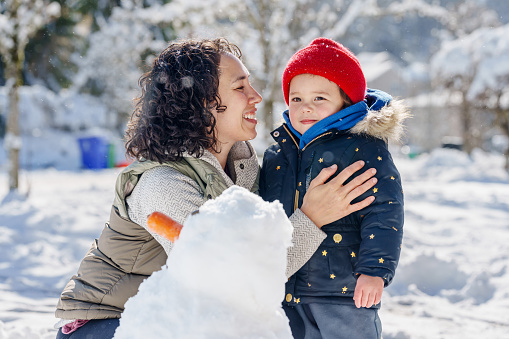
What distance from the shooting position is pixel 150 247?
Answer: 6.71ft

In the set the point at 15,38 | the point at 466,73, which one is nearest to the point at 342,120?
the point at 15,38

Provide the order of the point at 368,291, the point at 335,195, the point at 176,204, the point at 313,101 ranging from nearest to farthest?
the point at 176,204
the point at 368,291
the point at 335,195
the point at 313,101

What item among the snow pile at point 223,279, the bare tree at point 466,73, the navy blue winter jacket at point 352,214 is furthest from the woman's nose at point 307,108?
the bare tree at point 466,73

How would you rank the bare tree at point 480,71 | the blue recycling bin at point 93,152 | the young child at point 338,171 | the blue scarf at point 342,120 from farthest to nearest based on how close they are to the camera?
the blue recycling bin at point 93,152 → the bare tree at point 480,71 → the blue scarf at point 342,120 → the young child at point 338,171

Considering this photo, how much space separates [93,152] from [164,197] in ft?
54.0

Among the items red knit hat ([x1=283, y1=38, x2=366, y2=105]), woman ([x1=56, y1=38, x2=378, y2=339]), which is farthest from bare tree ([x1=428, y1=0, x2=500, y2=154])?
woman ([x1=56, y1=38, x2=378, y2=339])

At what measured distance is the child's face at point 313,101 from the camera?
7.66 ft

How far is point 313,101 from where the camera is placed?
2375 millimetres

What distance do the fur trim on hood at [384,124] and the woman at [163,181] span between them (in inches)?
9.1

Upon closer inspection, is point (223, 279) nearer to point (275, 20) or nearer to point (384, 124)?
point (384, 124)

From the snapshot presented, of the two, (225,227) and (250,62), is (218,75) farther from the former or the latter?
(250,62)

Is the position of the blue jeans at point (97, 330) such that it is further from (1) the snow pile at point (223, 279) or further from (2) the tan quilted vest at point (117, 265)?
(1) the snow pile at point (223, 279)

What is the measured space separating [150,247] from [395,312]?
8.75 feet

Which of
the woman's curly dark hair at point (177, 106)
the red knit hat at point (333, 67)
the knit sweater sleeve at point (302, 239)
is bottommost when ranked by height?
the knit sweater sleeve at point (302, 239)
